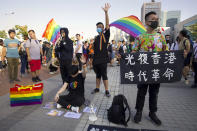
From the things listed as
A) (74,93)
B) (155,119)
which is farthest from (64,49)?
(155,119)

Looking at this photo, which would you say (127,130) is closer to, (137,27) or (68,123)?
(68,123)

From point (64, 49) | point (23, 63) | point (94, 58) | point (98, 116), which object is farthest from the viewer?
point (23, 63)

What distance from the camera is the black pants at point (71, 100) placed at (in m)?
3.38

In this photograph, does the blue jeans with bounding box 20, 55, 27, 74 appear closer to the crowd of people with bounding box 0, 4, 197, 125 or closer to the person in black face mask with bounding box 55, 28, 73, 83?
the crowd of people with bounding box 0, 4, 197, 125

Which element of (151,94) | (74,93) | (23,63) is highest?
(23,63)

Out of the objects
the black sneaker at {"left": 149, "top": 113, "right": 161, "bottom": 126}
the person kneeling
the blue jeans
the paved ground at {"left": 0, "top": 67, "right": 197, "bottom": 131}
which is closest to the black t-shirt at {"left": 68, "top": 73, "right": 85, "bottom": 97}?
the person kneeling

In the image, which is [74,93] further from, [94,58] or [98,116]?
[94,58]

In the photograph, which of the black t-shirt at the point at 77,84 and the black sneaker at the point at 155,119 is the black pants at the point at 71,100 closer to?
the black t-shirt at the point at 77,84

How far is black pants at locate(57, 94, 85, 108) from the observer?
338 cm

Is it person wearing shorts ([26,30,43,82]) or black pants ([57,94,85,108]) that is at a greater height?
person wearing shorts ([26,30,43,82])

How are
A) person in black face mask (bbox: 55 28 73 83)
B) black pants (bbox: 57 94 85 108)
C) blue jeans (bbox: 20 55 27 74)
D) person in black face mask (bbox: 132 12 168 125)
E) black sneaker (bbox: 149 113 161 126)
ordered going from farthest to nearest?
blue jeans (bbox: 20 55 27 74), person in black face mask (bbox: 55 28 73 83), black pants (bbox: 57 94 85 108), black sneaker (bbox: 149 113 161 126), person in black face mask (bbox: 132 12 168 125)

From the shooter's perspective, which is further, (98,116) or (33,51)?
(33,51)

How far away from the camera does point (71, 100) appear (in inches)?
137

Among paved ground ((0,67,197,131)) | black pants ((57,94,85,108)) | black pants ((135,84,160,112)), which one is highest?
→ black pants ((135,84,160,112))
